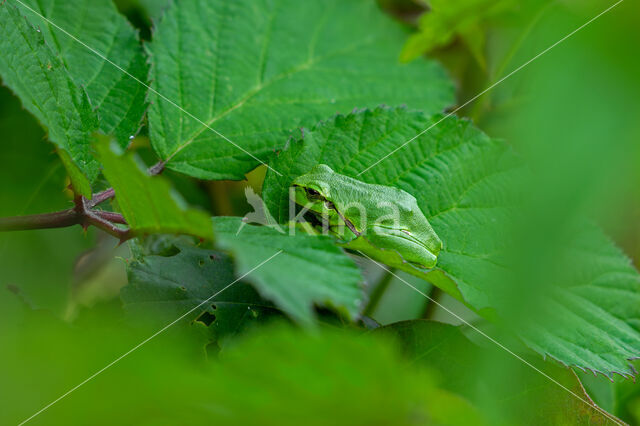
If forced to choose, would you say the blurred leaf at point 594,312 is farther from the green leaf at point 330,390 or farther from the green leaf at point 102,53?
the green leaf at point 102,53

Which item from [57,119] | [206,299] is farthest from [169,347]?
[57,119]

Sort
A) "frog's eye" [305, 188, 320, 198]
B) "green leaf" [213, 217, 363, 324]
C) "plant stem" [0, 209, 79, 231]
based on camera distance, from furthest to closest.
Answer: "frog's eye" [305, 188, 320, 198]
"plant stem" [0, 209, 79, 231]
"green leaf" [213, 217, 363, 324]

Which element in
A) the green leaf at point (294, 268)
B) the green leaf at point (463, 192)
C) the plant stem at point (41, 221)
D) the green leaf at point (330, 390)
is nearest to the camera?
the green leaf at point (330, 390)

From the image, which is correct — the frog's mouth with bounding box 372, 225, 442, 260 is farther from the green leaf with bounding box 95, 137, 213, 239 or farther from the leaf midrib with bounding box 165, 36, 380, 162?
the green leaf with bounding box 95, 137, 213, 239

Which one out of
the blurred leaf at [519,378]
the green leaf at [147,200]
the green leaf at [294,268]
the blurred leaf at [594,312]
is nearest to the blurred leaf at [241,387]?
the green leaf at [294,268]

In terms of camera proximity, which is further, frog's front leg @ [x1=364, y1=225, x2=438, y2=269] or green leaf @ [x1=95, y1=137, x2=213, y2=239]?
frog's front leg @ [x1=364, y1=225, x2=438, y2=269]

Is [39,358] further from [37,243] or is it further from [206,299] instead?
[37,243]

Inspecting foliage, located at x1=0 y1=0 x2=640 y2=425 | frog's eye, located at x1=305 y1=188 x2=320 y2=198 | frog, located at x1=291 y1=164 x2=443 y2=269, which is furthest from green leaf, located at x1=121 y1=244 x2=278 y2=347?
frog's eye, located at x1=305 y1=188 x2=320 y2=198

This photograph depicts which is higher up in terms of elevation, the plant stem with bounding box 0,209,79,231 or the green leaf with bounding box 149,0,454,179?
the green leaf with bounding box 149,0,454,179
